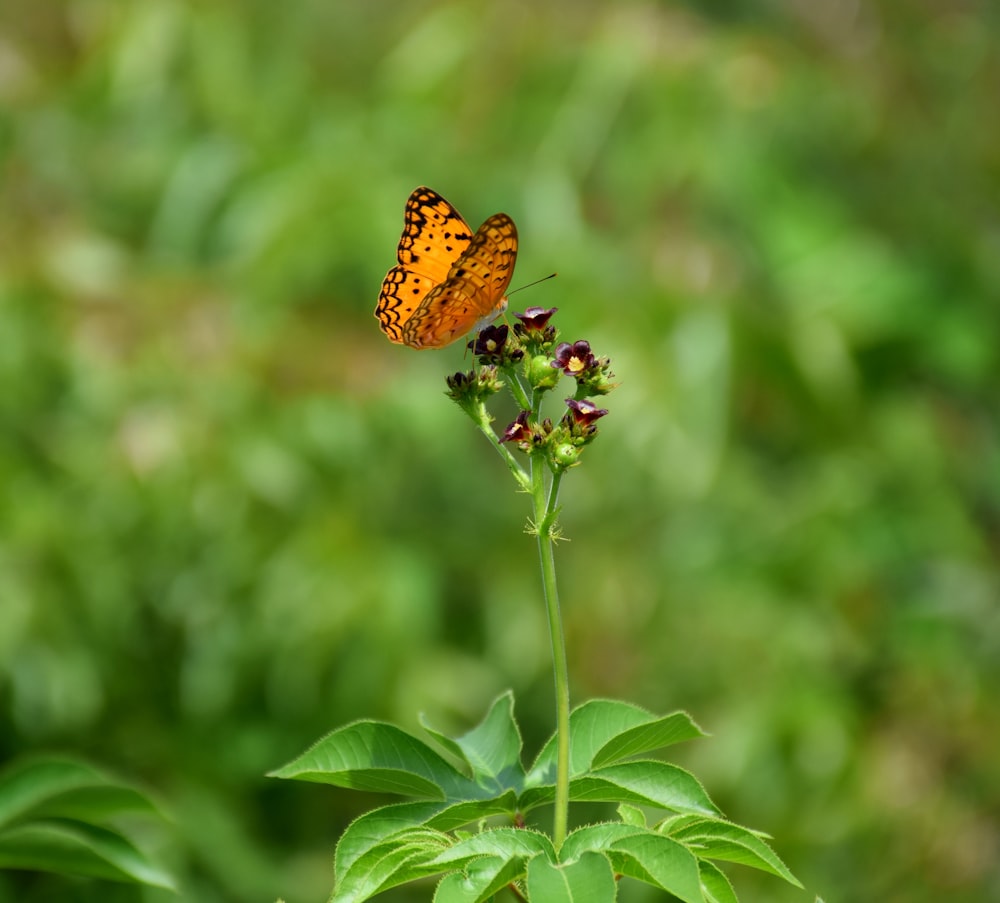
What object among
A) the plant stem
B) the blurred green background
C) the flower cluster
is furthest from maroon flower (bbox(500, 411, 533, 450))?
the blurred green background

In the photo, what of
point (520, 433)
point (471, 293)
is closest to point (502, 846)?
point (520, 433)

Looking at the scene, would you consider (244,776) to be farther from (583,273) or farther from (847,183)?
(847,183)

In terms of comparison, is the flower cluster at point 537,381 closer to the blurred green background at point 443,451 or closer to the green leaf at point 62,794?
the green leaf at point 62,794

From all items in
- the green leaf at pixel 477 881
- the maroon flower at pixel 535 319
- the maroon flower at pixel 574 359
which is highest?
the maroon flower at pixel 535 319

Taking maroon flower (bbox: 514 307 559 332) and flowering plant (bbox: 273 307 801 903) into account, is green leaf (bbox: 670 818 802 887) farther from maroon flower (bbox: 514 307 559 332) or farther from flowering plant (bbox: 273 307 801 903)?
maroon flower (bbox: 514 307 559 332)

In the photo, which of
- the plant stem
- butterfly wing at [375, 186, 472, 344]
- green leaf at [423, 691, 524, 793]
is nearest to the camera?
the plant stem

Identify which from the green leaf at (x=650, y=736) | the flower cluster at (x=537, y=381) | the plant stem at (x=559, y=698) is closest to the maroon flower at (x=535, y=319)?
the flower cluster at (x=537, y=381)

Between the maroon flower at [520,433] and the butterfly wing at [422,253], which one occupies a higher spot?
the butterfly wing at [422,253]

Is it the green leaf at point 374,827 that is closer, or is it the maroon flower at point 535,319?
the green leaf at point 374,827
